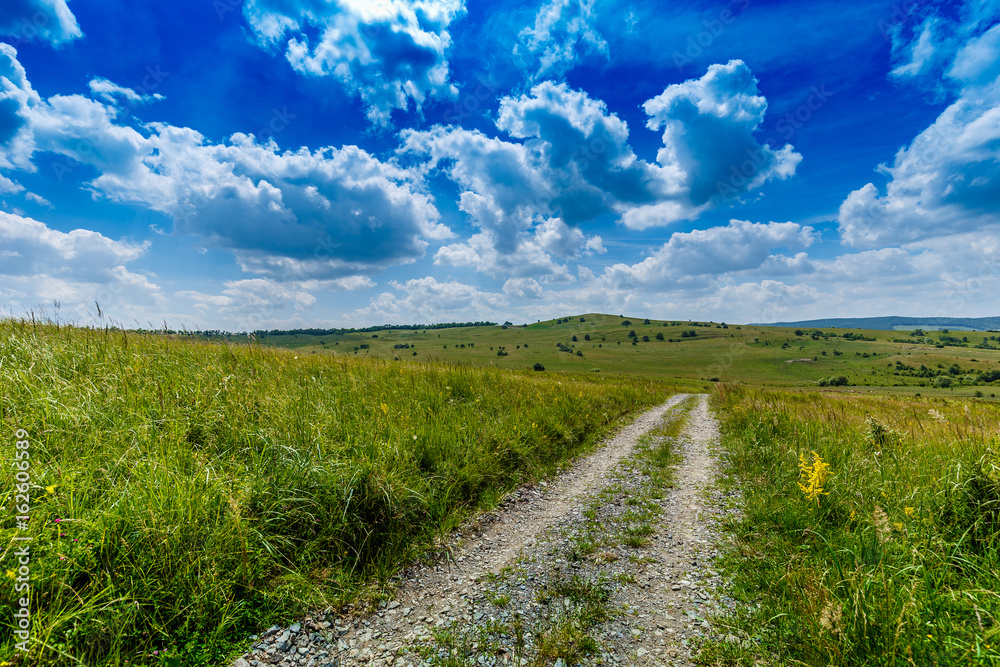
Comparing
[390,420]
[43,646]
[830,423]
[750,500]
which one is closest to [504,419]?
[390,420]

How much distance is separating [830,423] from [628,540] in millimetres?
9787

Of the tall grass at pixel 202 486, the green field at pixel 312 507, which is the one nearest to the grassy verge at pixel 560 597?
the green field at pixel 312 507

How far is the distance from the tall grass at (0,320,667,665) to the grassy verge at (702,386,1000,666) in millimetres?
4098

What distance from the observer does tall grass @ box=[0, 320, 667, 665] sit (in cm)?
309

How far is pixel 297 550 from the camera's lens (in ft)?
14.5

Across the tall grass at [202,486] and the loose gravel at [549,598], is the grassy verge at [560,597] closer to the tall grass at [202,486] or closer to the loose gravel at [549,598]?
the loose gravel at [549,598]

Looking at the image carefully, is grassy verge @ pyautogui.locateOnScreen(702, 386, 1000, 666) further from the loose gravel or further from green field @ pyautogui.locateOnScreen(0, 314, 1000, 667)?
the loose gravel

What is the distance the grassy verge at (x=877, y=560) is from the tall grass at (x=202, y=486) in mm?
4098

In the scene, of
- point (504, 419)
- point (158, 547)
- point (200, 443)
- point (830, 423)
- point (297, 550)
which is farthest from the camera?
point (830, 423)

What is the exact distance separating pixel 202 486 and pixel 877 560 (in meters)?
7.69

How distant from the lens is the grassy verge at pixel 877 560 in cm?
306

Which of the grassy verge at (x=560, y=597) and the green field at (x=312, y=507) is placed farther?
the grassy verge at (x=560, y=597)

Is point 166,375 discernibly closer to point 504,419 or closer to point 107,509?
point 107,509

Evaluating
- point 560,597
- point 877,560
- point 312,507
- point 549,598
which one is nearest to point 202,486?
point 312,507
